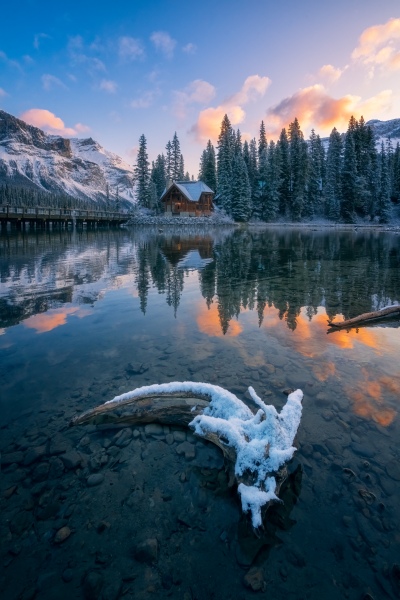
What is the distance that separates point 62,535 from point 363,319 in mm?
8401

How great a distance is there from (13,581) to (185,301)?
8563 millimetres

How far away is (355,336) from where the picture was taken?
303 inches

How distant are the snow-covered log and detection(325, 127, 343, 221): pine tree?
247ft

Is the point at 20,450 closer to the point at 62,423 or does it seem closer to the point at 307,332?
the point at 62,423

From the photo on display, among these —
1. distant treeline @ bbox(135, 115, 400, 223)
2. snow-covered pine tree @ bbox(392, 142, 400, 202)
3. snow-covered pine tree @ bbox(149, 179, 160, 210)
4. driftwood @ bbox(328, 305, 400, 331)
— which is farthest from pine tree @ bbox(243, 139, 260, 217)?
driftwood @ bbox(328, 305, 400, 331)

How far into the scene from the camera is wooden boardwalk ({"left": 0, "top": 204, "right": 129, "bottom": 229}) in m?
41.4

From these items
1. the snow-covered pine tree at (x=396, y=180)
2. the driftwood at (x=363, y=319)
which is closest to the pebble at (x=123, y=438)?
the driftwood at (x=363, y=319)

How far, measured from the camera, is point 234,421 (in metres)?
3.97

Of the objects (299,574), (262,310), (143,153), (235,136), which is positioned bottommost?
(299,574)

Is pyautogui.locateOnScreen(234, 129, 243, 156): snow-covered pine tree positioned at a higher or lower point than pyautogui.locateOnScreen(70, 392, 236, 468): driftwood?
higher

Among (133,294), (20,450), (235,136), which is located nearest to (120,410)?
(20,450)

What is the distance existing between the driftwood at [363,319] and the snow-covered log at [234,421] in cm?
431

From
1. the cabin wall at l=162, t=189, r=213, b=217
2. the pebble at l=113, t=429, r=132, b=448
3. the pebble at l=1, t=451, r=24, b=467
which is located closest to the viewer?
the pebble at l=1, t=451, r=24, b=467

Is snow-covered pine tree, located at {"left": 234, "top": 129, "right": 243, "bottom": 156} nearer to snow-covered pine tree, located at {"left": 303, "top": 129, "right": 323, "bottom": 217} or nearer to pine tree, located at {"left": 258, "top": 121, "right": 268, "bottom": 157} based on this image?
pine tree, located at {"left": 258, "top": 121, "right": 268, "bottom": 157}
